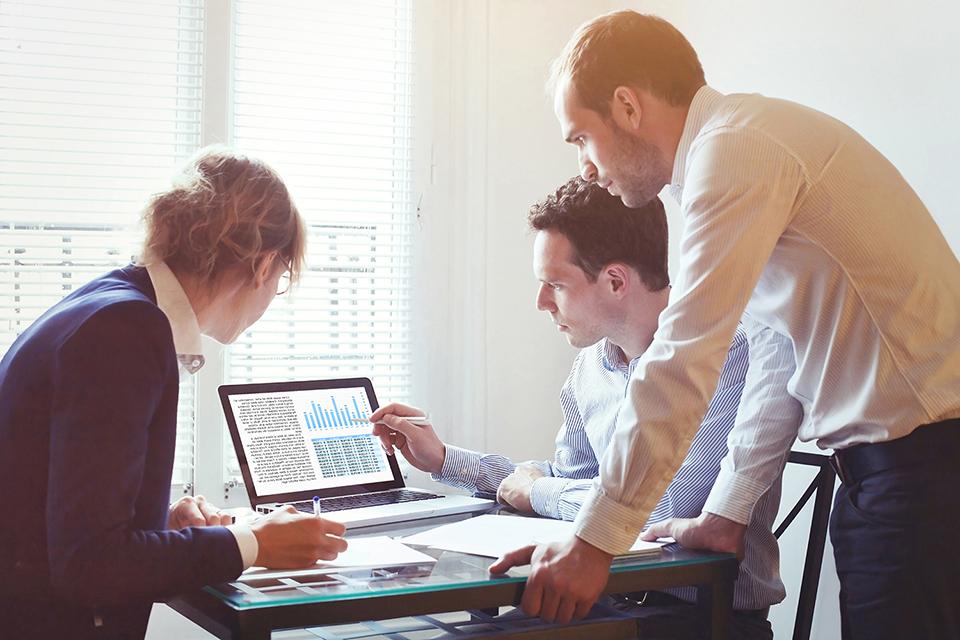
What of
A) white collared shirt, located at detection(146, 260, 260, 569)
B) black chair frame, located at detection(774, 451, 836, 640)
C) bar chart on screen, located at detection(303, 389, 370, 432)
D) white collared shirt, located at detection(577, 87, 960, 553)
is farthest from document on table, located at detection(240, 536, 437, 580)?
black chair frame, located at detection(774, 451, 836, 640)

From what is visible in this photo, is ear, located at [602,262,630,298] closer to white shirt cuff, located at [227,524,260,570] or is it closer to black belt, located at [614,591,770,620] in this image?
black belt, located at [614,591,770,620]

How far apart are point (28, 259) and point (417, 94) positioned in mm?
1323

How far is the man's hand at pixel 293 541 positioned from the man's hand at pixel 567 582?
0.30m

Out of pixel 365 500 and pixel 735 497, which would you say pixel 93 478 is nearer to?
pixel 365 500

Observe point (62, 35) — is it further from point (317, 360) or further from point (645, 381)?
point (645, 381)

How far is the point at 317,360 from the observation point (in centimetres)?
320

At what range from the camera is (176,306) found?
1505 mm

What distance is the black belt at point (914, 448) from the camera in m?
1.37

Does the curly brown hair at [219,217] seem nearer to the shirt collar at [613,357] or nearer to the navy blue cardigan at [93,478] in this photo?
the navy blue cardigan at [93,478]

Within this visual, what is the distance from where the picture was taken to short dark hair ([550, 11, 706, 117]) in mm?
1580

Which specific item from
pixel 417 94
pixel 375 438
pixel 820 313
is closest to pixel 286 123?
pixel 417 94

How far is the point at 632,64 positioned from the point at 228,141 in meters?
1.82

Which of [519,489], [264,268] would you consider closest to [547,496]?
[519,489]

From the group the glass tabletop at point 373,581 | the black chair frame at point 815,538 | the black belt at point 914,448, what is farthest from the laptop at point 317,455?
the black belt at point 914,448
